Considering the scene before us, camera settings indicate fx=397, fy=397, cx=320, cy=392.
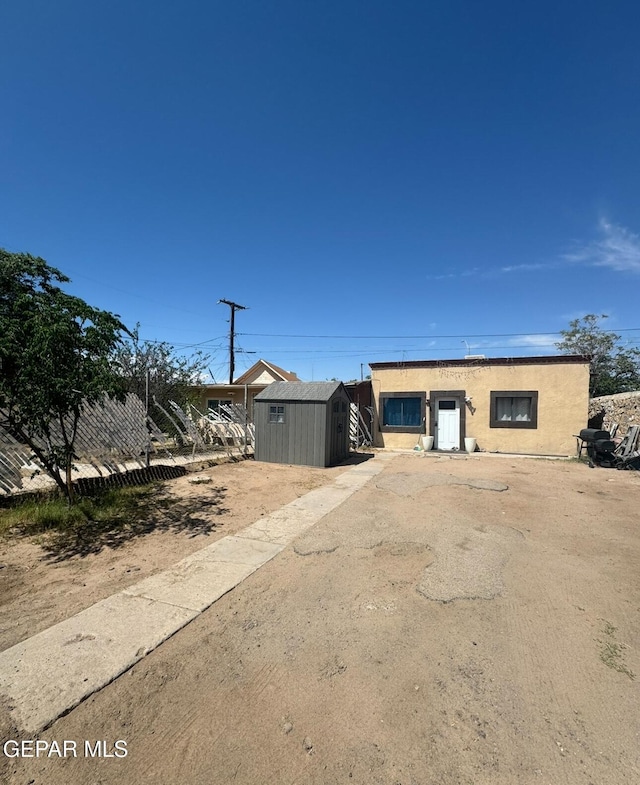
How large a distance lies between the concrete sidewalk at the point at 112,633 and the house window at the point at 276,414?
23.3ft

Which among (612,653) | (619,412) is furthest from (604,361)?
(612,653)

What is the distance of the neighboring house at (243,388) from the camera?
2080cm

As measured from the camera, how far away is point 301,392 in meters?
12.2

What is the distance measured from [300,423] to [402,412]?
6.54 metres

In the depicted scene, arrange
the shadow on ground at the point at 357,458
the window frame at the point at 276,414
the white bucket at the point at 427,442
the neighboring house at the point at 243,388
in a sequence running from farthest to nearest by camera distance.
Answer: the neighboring house at the point at 243,388 → the white bucket at the point at 427,442 → the shadow on ground at the point at 357,458 → the window frame at the point at 276,414

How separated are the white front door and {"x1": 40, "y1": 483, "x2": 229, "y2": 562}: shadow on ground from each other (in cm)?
1086

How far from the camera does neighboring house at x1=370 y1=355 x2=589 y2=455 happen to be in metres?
14.7

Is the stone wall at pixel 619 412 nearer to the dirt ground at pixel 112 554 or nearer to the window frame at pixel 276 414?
the window frame at pixel 276 414

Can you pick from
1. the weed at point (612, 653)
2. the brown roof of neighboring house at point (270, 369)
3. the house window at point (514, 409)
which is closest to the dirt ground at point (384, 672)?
the weed at point (612, 653)

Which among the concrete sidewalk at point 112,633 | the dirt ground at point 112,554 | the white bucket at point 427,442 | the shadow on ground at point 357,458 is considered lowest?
the dirt ground at point 112,554

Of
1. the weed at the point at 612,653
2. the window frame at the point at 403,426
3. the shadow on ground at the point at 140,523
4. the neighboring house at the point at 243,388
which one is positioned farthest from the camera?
the neighboring house at the point at 243,388

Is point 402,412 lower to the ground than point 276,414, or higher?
higher

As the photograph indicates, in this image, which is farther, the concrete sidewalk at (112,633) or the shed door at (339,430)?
the shed door at (339,430)

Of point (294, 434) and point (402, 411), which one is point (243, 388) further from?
point (294, 434)
